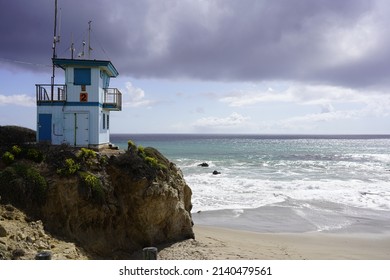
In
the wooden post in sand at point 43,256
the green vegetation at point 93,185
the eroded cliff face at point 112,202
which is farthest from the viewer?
the green vegetation at point 93,185

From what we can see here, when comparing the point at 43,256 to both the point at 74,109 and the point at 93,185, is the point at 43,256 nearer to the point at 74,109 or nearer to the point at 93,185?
the point at 93,185

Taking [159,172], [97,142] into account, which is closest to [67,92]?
[97,142]

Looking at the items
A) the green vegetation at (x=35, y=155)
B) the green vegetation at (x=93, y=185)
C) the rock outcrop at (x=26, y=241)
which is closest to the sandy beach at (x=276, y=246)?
the green vegetation at (x=93, y=185)

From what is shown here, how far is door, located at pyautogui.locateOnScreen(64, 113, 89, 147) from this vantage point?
19797 mm

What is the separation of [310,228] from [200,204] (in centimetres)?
837

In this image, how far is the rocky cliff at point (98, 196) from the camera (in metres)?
14.2

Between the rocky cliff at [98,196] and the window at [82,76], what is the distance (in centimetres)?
425

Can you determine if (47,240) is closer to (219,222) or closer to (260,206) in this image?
(219,222)

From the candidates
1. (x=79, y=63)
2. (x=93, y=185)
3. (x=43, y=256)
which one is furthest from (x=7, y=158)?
(x=43, y=256)

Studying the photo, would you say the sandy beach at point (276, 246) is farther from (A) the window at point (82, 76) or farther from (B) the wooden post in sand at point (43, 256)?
(A) the window at point (82, 76)

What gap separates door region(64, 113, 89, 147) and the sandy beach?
25.2ft

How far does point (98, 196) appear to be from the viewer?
1501 cm

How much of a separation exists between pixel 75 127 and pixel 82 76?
2.64 m

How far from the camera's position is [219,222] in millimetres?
23875
